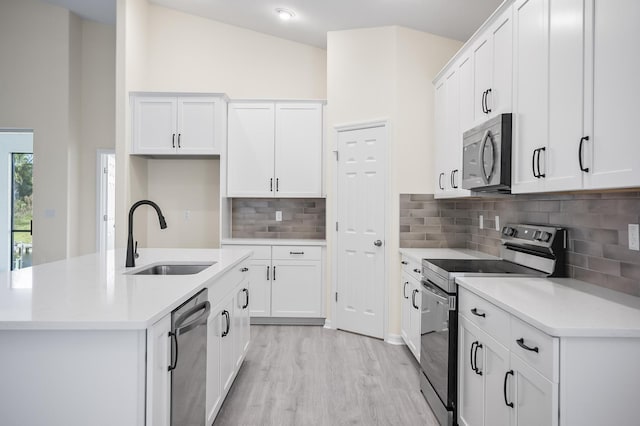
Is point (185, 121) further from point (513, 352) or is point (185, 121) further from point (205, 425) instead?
point (513, 352)

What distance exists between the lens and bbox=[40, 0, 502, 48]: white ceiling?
350 cm

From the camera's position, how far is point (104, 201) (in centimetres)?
570

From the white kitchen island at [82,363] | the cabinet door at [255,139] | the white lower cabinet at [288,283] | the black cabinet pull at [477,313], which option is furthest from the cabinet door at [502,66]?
the cabinet door at [255,139]

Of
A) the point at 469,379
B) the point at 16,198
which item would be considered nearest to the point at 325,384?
the point at 469,379

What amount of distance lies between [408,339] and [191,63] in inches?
156

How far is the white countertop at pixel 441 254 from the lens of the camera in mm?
3311

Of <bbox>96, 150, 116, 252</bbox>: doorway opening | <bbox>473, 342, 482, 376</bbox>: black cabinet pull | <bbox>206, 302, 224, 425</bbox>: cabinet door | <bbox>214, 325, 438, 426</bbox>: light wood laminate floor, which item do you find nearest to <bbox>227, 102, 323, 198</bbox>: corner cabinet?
<bbox>214, 325, 438, 426</bbox>: light wood laminate floor

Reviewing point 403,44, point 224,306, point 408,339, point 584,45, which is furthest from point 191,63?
point 584,45

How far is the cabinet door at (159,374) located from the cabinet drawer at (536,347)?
1.30m

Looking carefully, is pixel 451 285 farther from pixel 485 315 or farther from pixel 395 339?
pixel 395 339

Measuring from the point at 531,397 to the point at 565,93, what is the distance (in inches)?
48.6

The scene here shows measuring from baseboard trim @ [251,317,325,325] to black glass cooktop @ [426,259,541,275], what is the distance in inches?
81.9

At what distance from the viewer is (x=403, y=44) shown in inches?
157

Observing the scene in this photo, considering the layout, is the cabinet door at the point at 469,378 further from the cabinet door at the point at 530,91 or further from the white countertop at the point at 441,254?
the white countertop at the point at 441,254
